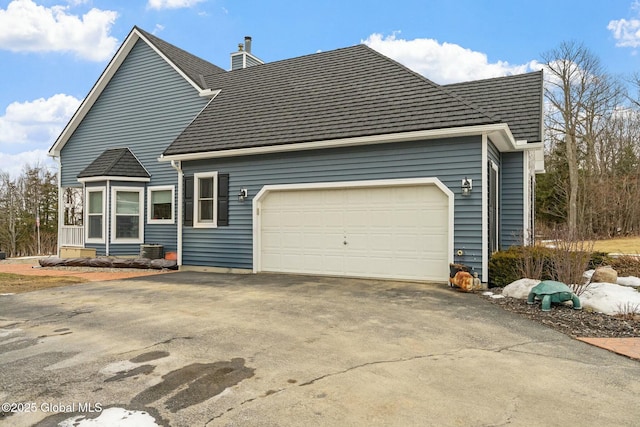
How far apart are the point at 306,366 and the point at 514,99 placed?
10101 mm

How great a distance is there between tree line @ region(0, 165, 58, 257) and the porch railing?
11901 millimetres

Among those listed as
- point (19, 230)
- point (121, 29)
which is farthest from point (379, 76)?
point (19, 230)

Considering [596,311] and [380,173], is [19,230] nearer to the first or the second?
[380,173]

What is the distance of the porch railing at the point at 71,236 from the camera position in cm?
1397

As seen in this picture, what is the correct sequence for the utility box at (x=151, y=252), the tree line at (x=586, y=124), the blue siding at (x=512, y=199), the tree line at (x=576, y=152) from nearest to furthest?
the blue siding at (x=512, y=199), the utility box at (x=151, y=252), the tree line at (x=576, y=152), the tree line at (x=586, y=124)

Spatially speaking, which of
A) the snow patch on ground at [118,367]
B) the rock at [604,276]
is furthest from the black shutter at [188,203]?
the rock at [604,276]

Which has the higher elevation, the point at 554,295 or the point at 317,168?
the point at 317,168

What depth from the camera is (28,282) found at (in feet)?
30.2

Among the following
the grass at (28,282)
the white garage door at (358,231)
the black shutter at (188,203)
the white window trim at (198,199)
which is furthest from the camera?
the black shutter at (188,203)

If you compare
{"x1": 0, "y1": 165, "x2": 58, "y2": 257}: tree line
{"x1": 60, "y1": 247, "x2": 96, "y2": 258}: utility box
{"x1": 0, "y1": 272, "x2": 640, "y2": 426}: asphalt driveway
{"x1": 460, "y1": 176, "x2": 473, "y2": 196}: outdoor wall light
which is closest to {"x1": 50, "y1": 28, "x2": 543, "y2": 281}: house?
{"x1": 460, "y1": 176, "x2": 473, "y2": 196}: outdoor wall light

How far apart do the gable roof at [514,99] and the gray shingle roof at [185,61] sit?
869 cm

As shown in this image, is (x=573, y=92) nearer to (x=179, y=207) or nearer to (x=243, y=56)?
(x=243, y=56)

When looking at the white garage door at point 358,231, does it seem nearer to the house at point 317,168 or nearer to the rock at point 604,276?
the house at point 317,168

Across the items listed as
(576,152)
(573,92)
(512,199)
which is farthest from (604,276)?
(573,92)
